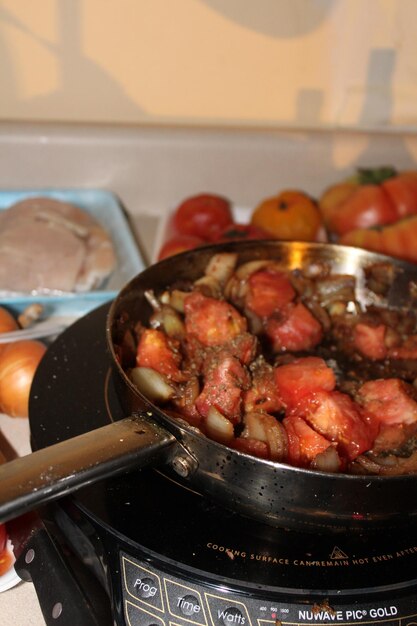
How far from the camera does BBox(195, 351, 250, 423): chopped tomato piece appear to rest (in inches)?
35.5

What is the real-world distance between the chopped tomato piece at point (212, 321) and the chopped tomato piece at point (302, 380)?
0.36 feet

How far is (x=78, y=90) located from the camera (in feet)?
5.17

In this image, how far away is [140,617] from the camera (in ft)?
2.31

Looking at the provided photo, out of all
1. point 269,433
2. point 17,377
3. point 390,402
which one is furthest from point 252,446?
point 17,377

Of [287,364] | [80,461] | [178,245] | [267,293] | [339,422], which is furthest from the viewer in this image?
[178,245]

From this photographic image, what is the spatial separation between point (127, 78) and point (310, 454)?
106 centimetres

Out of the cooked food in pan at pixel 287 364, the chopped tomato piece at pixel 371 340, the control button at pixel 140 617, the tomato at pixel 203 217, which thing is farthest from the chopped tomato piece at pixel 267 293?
the control button at pixel 140 617

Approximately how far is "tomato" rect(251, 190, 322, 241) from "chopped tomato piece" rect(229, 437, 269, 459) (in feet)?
2.71

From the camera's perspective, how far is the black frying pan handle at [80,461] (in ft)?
2.06

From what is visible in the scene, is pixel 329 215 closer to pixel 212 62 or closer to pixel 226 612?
pixel 212 62

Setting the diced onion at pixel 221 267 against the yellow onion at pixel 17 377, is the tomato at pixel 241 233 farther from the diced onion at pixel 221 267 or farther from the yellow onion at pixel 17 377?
the yellow onion at pixel 17 377

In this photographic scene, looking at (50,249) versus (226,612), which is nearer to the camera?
(226,612)

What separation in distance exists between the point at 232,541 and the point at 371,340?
1.60 ft

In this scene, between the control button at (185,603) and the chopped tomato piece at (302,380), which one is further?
the chopped tomato piece at (302,380)
